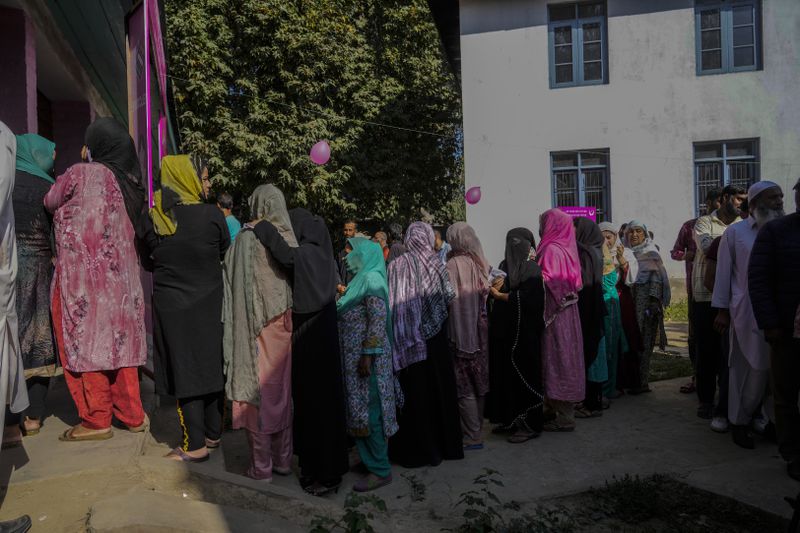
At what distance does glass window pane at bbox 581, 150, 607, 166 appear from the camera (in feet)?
42.0

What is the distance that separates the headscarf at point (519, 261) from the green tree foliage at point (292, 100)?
1050 cm

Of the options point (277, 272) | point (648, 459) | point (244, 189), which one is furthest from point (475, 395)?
point (244, 189)

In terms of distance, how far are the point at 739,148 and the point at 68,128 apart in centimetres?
1172

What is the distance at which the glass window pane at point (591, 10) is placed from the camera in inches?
504

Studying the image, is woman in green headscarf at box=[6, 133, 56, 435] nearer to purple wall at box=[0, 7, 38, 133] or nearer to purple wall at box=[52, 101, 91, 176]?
purple wall at box=[0, 7, 38, 133]

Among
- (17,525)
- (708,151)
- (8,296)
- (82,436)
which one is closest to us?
(17,525)

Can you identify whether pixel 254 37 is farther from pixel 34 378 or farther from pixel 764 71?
pixel 34 378

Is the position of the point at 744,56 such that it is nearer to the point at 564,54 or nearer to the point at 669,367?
the point at 564,54

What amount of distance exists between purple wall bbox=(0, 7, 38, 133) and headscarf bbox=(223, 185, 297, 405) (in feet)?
7.03

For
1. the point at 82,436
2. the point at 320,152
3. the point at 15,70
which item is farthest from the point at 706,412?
the point at 320,152

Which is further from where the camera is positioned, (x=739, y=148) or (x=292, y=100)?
(x=292, y=100)

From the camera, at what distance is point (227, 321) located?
367 centimetres

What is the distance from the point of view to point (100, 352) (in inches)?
132

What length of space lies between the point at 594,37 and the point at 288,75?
22.9 feet
